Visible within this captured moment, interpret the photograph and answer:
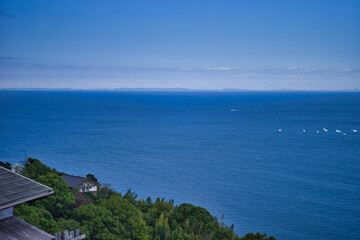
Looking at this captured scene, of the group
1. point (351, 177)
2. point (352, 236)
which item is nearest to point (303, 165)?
point (351, 177)

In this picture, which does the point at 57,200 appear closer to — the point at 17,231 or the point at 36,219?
the point at 36,219

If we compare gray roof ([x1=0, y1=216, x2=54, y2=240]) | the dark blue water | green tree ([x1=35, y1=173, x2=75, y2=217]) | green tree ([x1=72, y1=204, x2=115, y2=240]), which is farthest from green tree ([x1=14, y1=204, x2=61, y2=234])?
the dark blue water

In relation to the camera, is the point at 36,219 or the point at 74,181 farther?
the point at 74,181

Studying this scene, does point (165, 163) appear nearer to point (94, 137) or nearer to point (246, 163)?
point (246, 163)

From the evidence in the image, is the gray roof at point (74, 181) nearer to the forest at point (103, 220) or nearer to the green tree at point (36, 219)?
the forest at point (103, 220)

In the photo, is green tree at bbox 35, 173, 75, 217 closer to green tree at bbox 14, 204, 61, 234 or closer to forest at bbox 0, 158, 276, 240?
forest at bbox 0, 158, 276, 240

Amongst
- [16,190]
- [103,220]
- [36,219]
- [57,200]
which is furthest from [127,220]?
[16,190]
